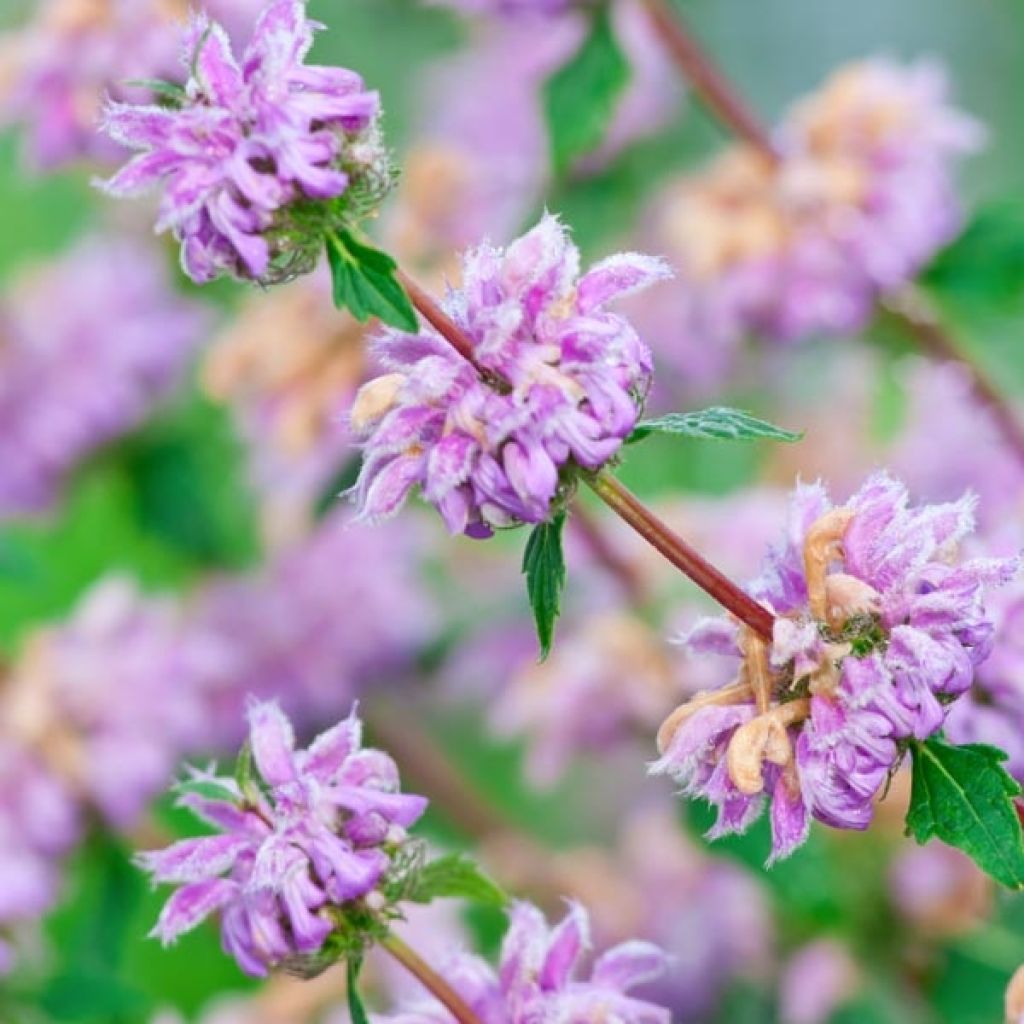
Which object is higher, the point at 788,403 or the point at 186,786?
the point at 186,786

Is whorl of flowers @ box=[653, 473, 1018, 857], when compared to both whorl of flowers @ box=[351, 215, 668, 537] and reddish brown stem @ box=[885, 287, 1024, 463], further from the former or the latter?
reddish brown stem @ box=[885, 287, 1024, 463]

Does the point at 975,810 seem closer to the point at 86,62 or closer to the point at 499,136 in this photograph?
the point at 86,62

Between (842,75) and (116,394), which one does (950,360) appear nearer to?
(842,75)

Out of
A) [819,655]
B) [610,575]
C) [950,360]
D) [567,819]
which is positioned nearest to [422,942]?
[610,575]

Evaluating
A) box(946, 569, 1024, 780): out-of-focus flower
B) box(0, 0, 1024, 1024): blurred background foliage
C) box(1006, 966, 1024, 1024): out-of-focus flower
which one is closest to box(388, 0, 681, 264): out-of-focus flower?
box(0, 0, 1024, 1024): blurred background foliage

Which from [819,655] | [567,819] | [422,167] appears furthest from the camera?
[567,819]
